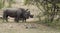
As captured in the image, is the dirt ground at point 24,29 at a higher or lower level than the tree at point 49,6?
lower

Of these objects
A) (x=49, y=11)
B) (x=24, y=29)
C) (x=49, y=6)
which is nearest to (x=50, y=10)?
(x=49, y=11)

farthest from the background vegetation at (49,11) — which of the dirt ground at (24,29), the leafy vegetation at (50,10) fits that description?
the dirt ground at (24,29)

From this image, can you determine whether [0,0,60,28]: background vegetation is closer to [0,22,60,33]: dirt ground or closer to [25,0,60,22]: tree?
[25,0,60,22]: tree

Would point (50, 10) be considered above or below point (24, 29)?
above

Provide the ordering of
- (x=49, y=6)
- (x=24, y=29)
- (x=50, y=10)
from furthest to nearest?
(x=50, y=10), (x=49, y=6), (x=24, y=29)

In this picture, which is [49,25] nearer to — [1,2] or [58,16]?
[58,16]

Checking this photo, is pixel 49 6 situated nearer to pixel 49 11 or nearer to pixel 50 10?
pixel 50 10

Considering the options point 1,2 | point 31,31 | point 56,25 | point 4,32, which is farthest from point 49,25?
point 1,2

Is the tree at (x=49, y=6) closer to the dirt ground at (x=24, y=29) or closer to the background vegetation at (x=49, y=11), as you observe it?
the background vegetation at (x=49, y=11)

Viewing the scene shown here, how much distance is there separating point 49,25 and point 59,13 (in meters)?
1.09

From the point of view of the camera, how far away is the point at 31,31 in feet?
39.8

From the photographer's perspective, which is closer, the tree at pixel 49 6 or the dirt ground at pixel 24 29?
the dirt ground at pixel 24 29

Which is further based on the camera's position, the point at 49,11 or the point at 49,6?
the point at 49,11

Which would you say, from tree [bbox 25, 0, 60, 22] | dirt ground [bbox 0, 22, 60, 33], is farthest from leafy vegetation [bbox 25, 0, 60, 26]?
dirt ground [bbox 0, 22, 60, 33]
